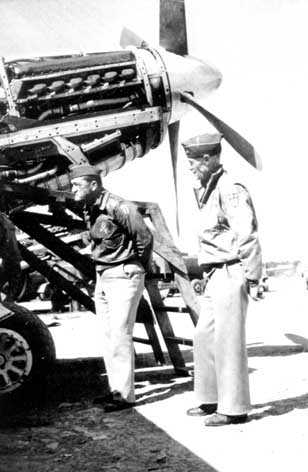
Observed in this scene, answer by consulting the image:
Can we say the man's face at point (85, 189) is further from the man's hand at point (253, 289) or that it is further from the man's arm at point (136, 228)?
the man's hand at point (253, 289)

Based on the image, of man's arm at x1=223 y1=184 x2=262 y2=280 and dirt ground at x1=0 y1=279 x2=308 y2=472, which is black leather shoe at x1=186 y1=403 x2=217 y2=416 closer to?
dirt ground at x1=0 y1=279 x2=308 y2=472

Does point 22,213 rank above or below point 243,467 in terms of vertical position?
above

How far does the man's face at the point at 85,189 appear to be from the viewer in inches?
184

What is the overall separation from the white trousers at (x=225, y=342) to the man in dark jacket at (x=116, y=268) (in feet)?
2.34

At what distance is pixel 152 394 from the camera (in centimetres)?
493

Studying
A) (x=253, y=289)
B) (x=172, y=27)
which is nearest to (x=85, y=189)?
(x=253, y=289)

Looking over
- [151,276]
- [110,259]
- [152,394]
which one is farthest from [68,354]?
[110,259]

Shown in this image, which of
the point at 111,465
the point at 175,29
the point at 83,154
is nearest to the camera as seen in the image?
the point at 111,465

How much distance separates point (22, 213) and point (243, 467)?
362 centimetres

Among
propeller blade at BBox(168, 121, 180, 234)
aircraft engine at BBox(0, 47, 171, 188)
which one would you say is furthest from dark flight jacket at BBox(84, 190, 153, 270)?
propeller blade at BBox(168, 121, 180, 234)

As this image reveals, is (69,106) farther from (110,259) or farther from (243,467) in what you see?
(243,467)

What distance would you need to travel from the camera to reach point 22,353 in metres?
4.55

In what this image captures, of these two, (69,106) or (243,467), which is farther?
(69,106)

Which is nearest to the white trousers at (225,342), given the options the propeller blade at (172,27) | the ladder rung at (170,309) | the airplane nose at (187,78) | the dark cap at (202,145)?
the dark cap at (202,145)
